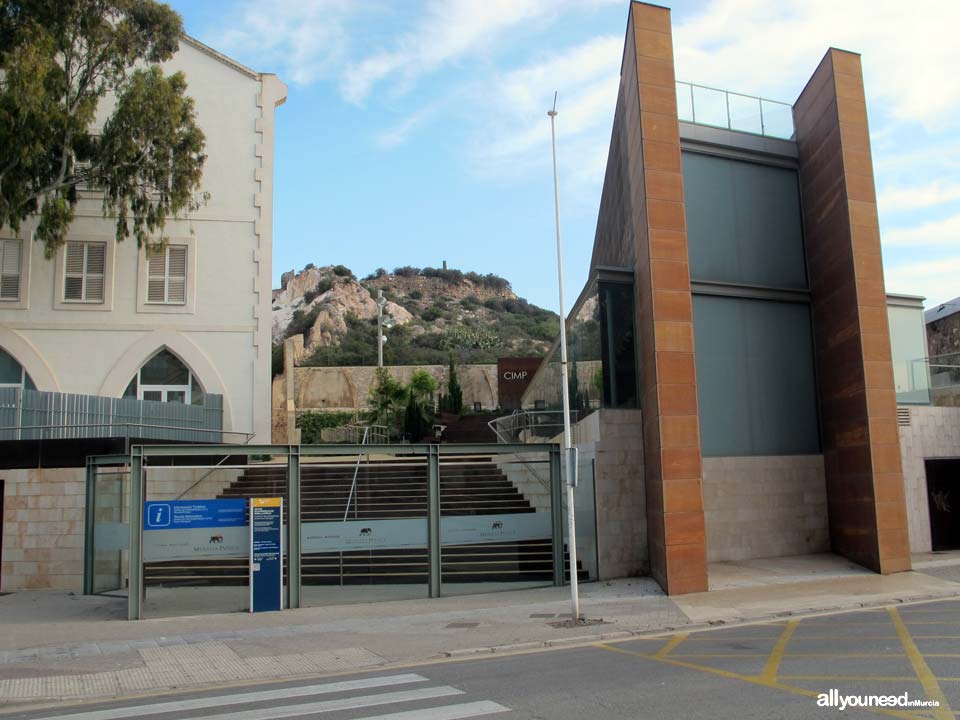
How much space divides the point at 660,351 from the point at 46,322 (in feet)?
63.3

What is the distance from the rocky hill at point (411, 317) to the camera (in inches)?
3388

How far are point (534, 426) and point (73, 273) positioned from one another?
15552 mm

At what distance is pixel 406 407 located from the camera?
4075 centimetres

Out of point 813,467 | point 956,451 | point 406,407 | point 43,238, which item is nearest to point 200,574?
point 43,238

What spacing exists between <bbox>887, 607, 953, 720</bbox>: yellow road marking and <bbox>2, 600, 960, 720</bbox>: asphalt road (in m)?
0.01

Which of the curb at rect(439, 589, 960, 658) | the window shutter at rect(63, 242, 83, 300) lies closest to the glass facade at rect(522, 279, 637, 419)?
the curb at rect(439, 589, 960, 658)

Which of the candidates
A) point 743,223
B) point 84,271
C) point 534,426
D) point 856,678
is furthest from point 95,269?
point 856,678

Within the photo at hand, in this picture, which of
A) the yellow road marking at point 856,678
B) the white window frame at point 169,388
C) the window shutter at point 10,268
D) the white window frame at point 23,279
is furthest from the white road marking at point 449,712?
the window shutter at point 10,268

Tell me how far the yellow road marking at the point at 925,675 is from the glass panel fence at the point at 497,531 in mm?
7594

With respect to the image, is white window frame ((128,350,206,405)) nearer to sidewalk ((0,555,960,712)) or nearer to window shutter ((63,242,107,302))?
window shutter ((63,242,107,302))

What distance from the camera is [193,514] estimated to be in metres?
14.5

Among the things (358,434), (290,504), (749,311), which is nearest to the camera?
(290,504)

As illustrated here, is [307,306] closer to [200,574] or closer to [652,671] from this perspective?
[200,574]

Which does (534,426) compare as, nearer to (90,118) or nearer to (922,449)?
(922,449)
